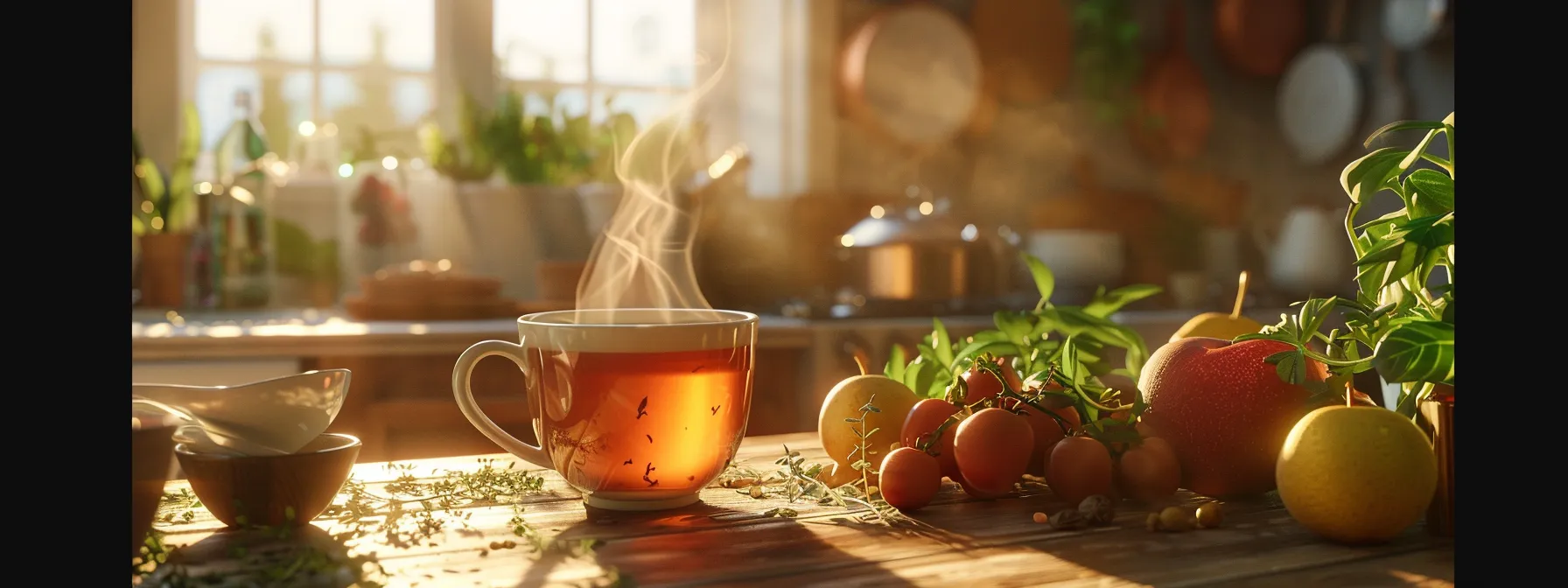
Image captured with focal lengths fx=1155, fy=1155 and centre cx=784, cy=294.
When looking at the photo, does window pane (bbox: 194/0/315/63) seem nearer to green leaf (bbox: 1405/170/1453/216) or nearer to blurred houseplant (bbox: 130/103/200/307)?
blurred houseplant (bbox: 130/103/200/307)

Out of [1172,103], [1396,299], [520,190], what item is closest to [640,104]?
[520,190]

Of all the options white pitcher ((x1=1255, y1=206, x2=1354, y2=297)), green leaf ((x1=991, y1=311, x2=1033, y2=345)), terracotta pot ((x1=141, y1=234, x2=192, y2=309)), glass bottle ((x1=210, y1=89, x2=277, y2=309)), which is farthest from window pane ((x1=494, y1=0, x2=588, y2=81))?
green leaf ((x1=991, y1=311, x2=1033, y2=345))

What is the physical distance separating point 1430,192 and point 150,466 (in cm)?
→ 78

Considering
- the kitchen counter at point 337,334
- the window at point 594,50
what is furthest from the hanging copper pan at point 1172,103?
the window at point 594,50

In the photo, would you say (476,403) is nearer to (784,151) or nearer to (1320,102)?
(784,151)

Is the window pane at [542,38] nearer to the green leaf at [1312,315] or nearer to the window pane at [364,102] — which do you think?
the window pane at [364,102]

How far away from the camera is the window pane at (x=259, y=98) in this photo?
2.80 metres

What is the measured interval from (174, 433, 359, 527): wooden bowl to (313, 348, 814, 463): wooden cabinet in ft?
4.84

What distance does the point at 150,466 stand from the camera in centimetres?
75

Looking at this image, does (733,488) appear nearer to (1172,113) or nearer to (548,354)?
(548,354)

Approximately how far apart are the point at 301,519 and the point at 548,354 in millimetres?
150
